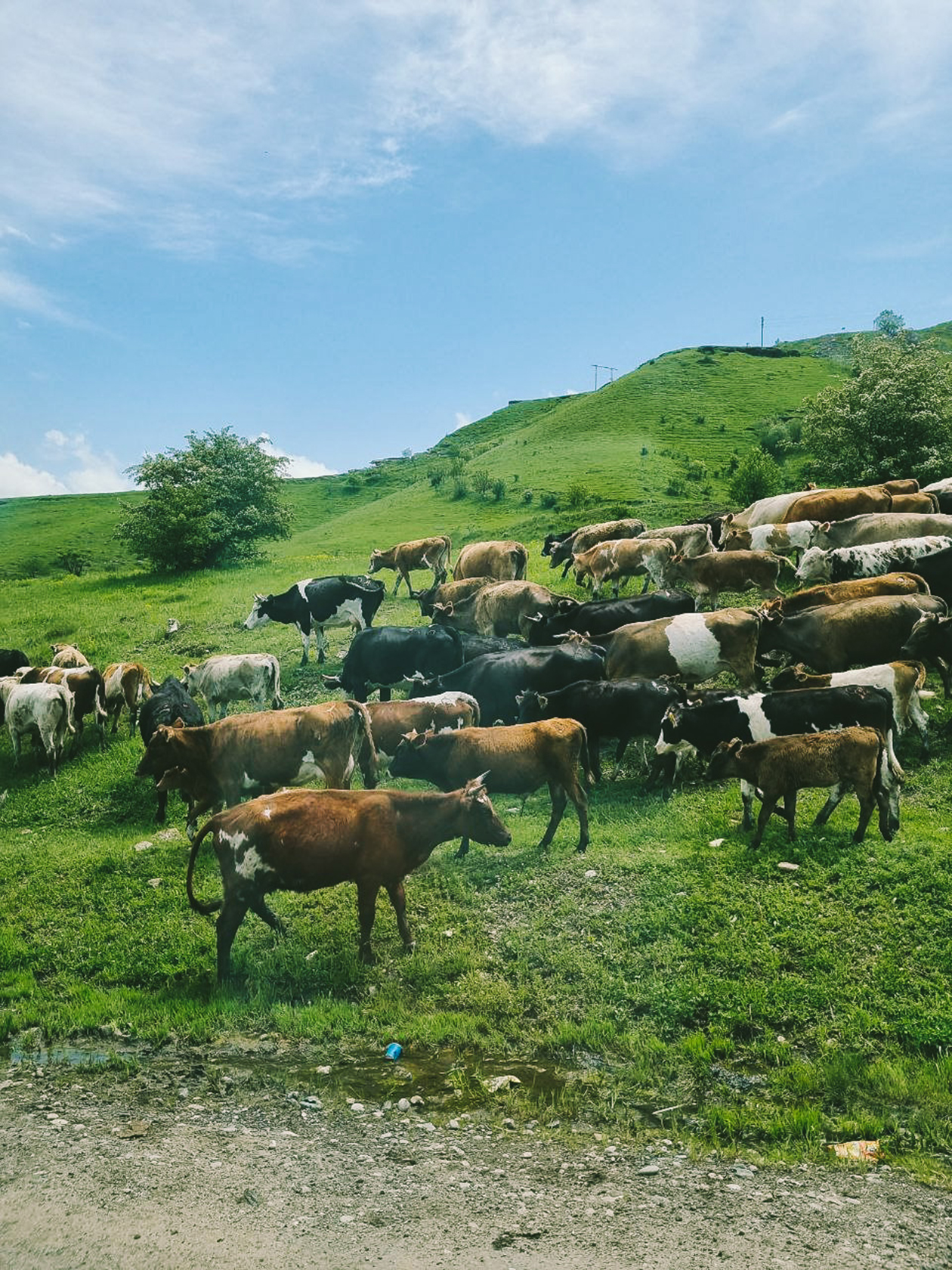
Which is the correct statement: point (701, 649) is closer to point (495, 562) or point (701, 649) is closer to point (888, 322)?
point (495, 562)

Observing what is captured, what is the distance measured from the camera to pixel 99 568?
220 feet

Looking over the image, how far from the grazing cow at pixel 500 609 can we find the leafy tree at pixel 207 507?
68.2 feet

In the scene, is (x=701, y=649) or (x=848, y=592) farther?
(x=848, y=592)

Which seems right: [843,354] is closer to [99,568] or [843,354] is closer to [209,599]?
[99,568]

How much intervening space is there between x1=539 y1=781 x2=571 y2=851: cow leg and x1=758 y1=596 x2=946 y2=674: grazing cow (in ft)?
18.9

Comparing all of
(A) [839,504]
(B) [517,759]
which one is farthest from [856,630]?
(A) [839,504]

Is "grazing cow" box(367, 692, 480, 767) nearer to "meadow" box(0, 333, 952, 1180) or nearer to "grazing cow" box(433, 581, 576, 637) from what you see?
"meadow" box(0, 333, 952, 1180)

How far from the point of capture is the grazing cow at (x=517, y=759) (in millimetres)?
11367

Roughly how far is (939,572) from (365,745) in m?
12.5

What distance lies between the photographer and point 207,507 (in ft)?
131

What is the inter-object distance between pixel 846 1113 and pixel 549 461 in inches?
1969

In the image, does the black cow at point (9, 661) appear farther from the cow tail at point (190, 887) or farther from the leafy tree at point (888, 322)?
the leafy tree at point (888, 322)

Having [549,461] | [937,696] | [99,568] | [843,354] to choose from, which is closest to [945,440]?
[549,461]

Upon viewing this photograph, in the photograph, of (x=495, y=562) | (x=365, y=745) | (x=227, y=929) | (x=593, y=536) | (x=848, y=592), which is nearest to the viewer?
(x=227, y=929)
